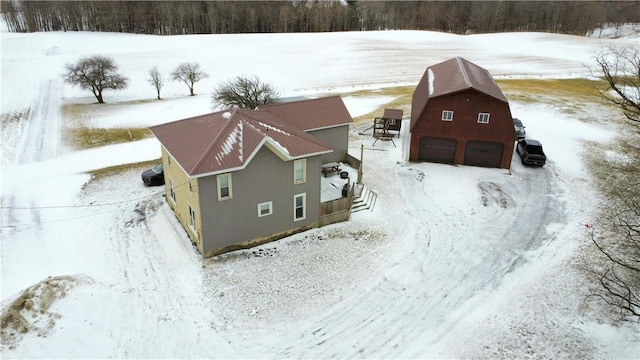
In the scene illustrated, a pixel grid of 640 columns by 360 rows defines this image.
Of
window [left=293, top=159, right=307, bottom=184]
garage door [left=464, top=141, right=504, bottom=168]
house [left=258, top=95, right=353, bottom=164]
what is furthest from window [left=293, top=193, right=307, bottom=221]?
garage door [left=464, top=141, right=504, bottom=168]

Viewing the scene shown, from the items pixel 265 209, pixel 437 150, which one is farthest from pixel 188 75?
pixel 265 209

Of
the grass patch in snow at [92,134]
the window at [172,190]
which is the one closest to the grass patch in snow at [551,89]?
the grass patch in snow at [92,134]

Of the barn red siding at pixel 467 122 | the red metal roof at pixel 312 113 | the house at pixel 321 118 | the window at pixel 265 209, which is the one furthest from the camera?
the barn red siding at pixel 467 122

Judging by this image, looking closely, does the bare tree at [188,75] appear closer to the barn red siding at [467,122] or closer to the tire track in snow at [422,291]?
the barn red siding at [467,122]

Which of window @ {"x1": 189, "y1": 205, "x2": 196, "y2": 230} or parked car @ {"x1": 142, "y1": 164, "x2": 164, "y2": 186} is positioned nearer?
window @ {"x1": 189, "y1": 205, "x2": 196, "y2": 230}

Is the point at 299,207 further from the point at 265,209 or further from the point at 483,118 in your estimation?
the point at 483,118

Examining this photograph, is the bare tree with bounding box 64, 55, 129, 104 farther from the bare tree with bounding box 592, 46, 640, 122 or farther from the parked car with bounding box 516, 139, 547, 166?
the bare tree with bounding box 592, 46, 640, 122

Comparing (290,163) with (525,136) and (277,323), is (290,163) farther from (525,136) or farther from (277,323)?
(525,136)
